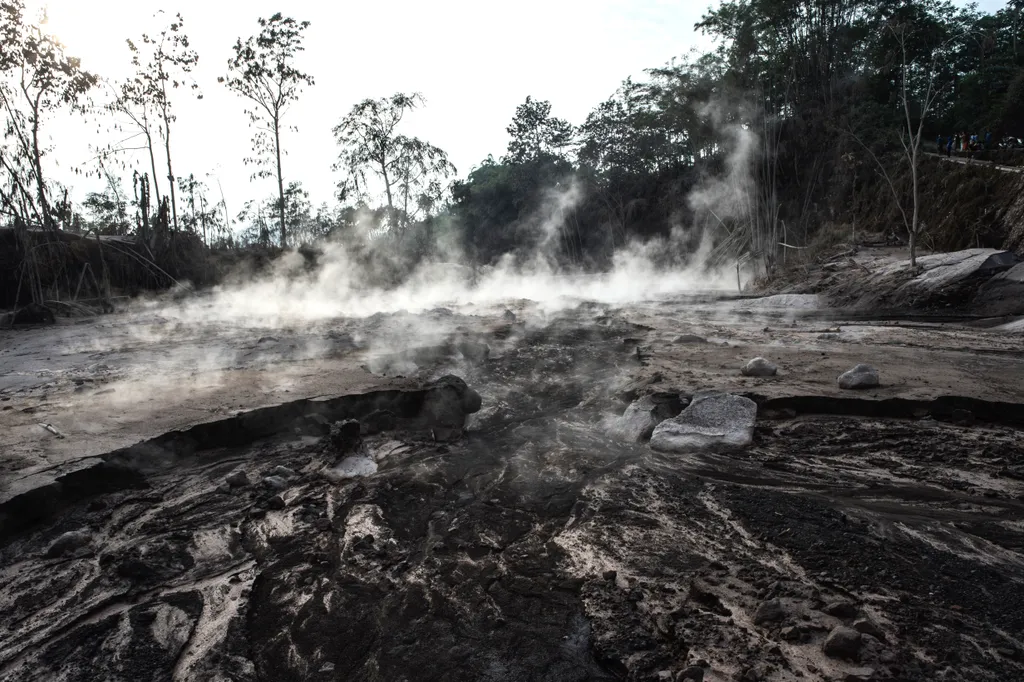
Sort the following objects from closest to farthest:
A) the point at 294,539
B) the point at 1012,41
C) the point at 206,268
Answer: the point at 294,539
the point at 206,268
the point at 1012,41

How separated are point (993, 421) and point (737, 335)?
407 cm

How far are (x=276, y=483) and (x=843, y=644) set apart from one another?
3.02 meters

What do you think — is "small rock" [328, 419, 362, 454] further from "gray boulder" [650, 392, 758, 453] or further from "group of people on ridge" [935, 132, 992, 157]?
"group of people on ridge" [935, 132, 992, 157]

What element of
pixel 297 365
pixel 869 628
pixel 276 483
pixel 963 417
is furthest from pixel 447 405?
pixel 963 417

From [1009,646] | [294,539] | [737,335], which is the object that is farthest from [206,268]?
[1009,646]

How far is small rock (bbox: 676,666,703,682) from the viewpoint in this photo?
1858 mm

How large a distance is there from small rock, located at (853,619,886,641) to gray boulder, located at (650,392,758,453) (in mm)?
1829

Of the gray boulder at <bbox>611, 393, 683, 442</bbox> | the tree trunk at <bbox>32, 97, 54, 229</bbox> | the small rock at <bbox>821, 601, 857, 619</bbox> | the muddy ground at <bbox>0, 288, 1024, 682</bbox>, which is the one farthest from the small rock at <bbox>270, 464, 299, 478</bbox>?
the tree trunk at <bbox>32, 97, 54, 229</bbox>

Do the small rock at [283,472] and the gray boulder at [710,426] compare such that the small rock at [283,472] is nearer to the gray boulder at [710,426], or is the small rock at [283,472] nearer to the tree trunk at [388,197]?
the gray boulder at [710,426]

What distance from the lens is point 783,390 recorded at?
457 centimetres

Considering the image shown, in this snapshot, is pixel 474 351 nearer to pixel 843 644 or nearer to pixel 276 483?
pixel 276 483

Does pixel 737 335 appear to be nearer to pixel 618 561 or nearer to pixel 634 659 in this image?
pixel 618 561

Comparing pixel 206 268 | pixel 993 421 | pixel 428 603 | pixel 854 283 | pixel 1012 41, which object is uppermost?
pixel 1012 41

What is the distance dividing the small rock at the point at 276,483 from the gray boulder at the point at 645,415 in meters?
2.31
